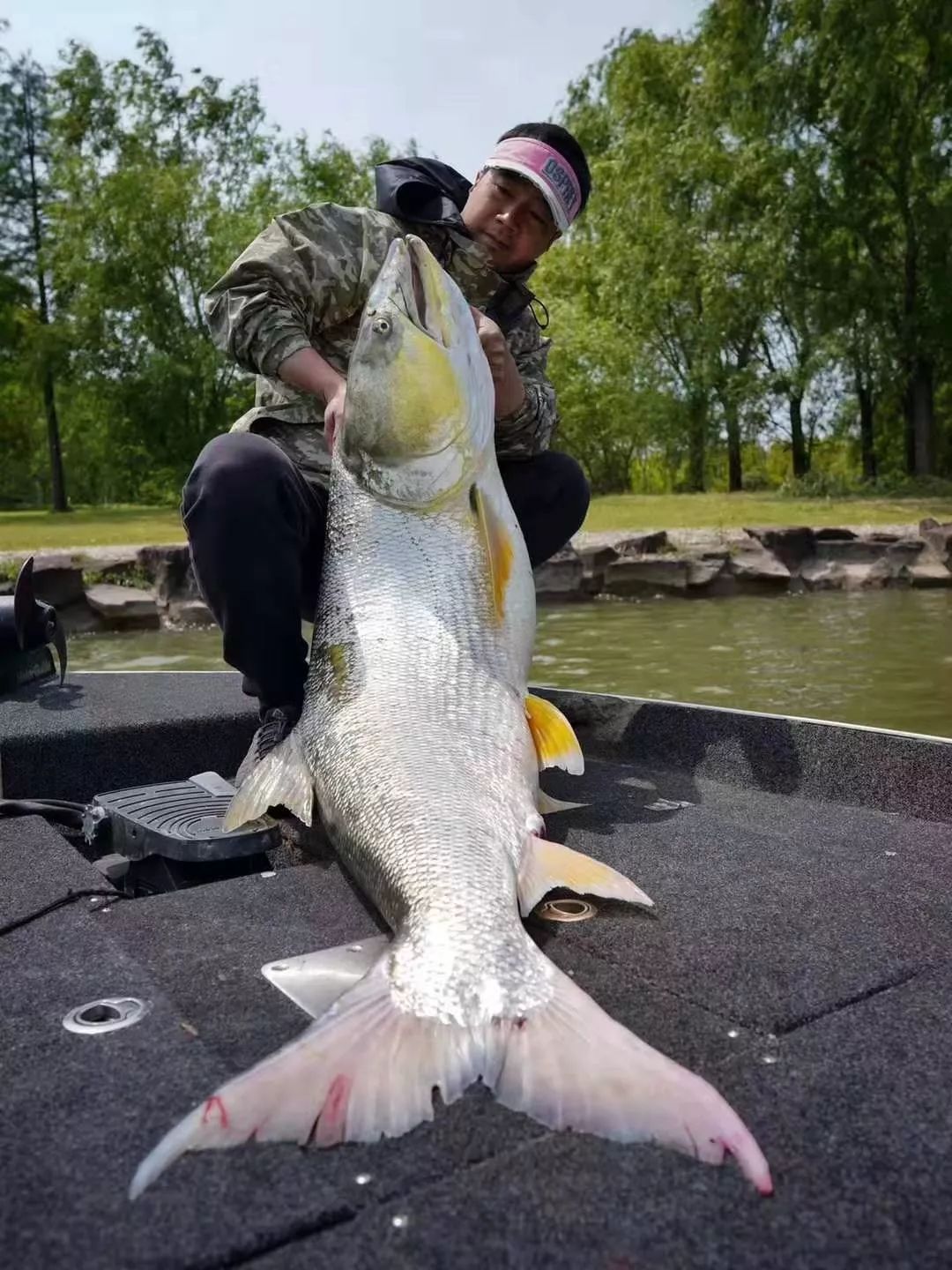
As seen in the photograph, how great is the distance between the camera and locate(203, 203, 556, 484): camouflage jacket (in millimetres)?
2957

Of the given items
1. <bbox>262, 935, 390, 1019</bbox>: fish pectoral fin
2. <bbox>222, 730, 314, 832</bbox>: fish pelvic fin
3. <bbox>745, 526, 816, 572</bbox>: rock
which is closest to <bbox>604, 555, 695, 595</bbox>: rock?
<bbox>745, 526, 816, 572</bbox>: rock

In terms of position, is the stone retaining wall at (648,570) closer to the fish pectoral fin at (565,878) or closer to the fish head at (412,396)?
the fish head at (412,396)

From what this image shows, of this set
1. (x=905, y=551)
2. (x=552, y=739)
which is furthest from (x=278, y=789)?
(x=905, y=551)

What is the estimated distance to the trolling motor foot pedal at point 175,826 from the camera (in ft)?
7.52

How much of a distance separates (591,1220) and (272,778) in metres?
1.34

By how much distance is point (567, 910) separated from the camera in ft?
6.26

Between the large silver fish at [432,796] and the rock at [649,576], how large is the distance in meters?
10.6

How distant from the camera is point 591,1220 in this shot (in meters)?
1.06

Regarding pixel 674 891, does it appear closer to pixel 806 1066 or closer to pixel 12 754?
pixel 806 1066

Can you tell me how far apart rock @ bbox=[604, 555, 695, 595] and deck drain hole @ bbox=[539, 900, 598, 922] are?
11.4 metres

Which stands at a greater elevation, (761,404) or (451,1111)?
(761,404)

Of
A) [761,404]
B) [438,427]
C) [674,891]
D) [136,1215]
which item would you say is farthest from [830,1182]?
[761,404]

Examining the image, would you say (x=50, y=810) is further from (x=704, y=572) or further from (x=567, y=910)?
(x=704, y=572)

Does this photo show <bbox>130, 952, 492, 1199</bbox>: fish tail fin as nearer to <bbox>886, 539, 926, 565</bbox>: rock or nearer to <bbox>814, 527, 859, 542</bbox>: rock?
<bbox>886, 539, 926, 565</bbox>: rock
